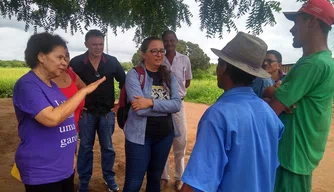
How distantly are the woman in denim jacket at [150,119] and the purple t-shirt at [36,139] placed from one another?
0.84 metres

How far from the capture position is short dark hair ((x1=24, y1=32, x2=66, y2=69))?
7.02 feet

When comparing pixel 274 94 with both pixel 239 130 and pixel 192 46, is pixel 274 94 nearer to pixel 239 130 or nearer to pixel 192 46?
pixel 239 130

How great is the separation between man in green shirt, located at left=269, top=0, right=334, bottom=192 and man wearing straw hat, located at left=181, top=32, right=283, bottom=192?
379mm

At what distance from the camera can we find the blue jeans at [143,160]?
112 inches

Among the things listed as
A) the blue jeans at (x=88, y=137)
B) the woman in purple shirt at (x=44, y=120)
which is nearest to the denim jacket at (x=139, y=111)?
the woman in purple shirt at (x=44, y=120)

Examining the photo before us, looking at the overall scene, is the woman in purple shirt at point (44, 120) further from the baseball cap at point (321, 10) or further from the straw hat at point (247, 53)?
the baseball cap at point (321, 10)

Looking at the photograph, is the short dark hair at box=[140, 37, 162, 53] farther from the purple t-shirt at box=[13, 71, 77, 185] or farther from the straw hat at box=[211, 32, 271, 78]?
the straw hat at box=[211, 32, 271, 78]

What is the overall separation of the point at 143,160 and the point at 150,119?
38 centimetres

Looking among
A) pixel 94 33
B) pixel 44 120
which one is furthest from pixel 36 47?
pixel 94 33

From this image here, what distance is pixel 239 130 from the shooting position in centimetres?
142

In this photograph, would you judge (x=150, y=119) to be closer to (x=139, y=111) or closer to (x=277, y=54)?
(x=139, y=111)

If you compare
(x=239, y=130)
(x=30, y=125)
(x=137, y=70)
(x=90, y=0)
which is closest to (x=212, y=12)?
(x=137, y=70)

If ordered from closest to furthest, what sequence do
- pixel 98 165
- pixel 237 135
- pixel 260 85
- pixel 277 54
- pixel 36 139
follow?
1. pixel 237 135
2. pixel 36 139
3. pixel 260 85
4. pixel 277 54
5. pixel 98 165

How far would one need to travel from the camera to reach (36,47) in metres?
2.14
